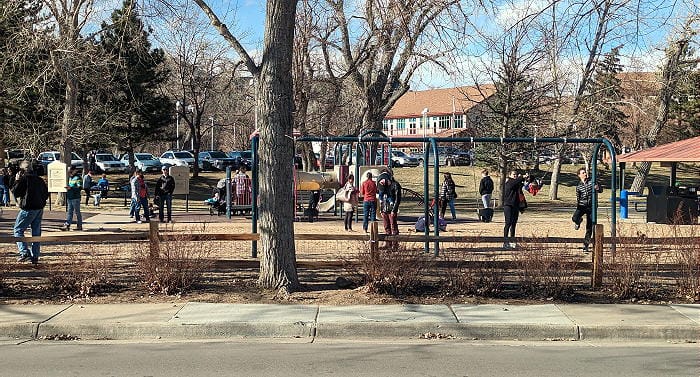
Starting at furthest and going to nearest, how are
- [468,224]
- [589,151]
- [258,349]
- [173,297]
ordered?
[589,151] < [468,224] < [173,297] < [258,349]

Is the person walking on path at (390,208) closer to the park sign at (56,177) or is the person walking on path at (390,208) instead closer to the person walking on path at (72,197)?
the person walking on path at (72,197)

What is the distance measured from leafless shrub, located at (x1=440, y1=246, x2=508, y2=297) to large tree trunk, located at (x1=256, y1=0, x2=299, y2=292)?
2.31 meters

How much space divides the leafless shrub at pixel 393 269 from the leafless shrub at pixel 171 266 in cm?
250

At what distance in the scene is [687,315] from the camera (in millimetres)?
10023

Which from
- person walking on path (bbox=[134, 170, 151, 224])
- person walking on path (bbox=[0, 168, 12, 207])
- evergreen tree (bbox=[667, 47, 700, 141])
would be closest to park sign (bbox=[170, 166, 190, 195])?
person walking on path (bbox=[134, 170, 151, 224])

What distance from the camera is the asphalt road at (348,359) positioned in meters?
7.48

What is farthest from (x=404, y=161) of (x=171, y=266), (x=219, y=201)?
(x=171, y=266)

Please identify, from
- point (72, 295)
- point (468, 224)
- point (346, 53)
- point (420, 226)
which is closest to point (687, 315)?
point (72, 295)

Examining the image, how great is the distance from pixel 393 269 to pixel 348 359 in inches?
117

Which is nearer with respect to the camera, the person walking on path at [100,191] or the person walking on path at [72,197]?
the person walking on path at [72,197]

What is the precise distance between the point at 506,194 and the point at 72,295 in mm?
9341

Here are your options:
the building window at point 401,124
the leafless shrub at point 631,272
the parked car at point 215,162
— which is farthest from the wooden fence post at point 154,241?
the building window at point 401,124

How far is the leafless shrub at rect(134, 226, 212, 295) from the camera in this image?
11.0m

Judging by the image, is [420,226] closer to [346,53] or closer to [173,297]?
[173,297]
